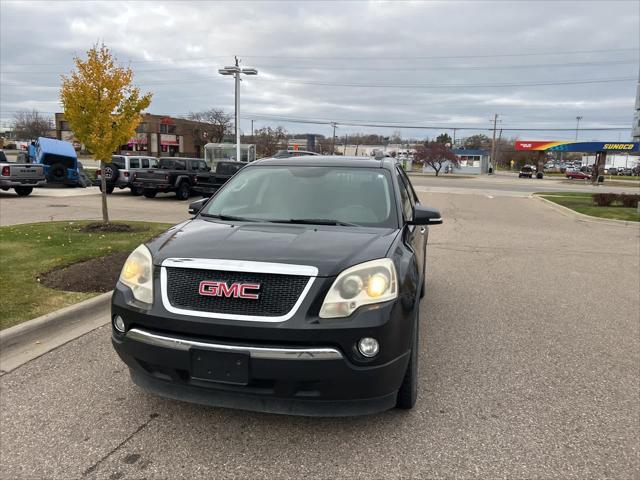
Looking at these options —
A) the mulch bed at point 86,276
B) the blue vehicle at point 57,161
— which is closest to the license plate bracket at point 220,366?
the mulch bed at point 86,276

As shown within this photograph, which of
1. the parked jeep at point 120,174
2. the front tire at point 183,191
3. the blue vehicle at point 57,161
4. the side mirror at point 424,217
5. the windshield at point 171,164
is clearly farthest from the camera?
the blue vehicle at point 57,161

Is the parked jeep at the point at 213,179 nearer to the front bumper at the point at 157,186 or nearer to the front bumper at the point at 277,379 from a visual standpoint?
the front bumper at the point at 157,186

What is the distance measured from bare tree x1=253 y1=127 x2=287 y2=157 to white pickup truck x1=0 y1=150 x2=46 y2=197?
152ft

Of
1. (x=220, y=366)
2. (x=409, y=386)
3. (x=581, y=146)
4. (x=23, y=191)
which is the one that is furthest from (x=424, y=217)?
(x=581, y=146)

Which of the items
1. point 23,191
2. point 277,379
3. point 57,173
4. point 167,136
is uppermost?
point 167,136

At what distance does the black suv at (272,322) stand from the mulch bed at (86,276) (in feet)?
9.77

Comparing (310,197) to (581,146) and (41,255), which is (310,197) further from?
(581,146)

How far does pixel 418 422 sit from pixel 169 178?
1726cm

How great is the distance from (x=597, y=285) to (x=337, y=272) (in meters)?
5.98

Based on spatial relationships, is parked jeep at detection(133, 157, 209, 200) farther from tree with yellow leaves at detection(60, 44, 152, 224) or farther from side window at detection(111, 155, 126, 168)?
tree with yellow leaves at detection(60, 44, 152, 224)

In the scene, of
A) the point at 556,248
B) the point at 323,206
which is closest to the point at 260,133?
the point at 556,248

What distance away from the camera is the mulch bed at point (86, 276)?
5.71 metres

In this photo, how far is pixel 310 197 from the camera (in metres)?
4.07

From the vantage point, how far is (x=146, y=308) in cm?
282
